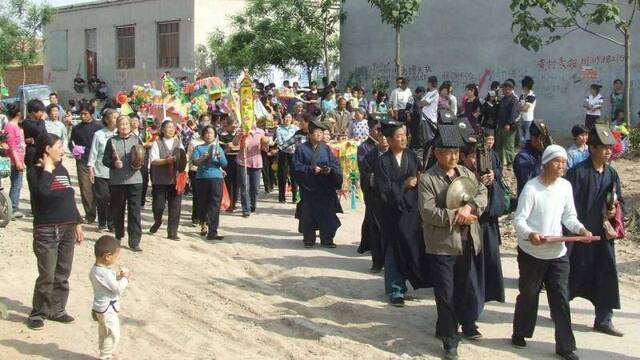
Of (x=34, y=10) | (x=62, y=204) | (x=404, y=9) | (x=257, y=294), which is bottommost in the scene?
(x=257, y=294)

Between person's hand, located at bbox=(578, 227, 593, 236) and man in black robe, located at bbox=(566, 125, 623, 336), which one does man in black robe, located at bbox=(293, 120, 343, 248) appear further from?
person's hand, located at bbox=(578, 227, 593, 236)

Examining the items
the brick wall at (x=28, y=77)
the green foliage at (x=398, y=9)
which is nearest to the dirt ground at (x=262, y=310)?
the green foliage at (x=398, y=9)

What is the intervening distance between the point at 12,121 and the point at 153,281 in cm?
457

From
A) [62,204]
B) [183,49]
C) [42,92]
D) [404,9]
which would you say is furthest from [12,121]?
[183,49]

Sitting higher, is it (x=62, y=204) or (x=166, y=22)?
(x=166, y=22)

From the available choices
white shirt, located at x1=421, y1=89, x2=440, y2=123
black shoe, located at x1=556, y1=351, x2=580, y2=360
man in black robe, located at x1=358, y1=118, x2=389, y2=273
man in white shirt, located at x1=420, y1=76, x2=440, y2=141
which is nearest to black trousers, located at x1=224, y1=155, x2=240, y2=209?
man in black robe, located at x1=358, y1=118, x2=389, y2=273

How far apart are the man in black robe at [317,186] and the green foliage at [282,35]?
17.8m

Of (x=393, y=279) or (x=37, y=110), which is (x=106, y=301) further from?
(x=37, y=110)

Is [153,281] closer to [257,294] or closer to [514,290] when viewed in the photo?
[257,294]

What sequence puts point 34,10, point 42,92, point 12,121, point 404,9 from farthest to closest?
point 34,10 → point 42,92 → point 404,9 → point 12,121

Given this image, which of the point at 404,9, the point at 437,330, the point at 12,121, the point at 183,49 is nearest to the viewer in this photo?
the point at 437,330

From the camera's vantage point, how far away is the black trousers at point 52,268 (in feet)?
24.6

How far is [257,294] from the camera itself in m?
9.09

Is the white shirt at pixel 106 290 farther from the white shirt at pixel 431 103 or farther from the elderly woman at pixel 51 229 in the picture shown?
the white shirt at pixel 431 103
